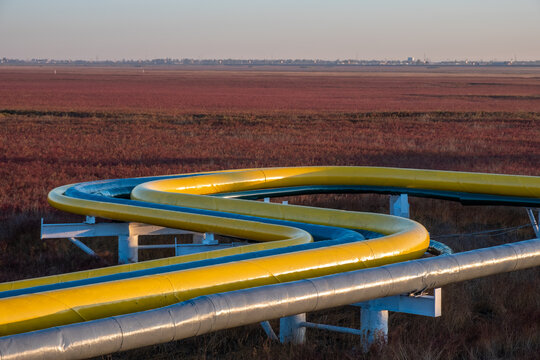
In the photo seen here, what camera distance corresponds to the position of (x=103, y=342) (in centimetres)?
332

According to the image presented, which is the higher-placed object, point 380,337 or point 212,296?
point 212,296

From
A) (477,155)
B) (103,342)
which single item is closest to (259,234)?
(103,342)

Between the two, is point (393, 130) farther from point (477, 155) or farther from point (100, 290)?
point (100, 290)

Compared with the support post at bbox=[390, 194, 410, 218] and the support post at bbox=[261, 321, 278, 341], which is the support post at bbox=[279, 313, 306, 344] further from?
the support post at bbox=[390, 194, 410, 218]

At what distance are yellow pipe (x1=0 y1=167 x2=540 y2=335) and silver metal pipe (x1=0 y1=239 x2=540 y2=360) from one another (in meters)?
0.53

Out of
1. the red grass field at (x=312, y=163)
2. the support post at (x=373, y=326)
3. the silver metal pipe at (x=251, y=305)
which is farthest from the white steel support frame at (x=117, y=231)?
the silver metal pipe at (x=251, y=305)

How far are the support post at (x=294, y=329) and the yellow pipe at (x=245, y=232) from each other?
518 millimetres

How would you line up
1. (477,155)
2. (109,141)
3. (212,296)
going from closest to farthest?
(212,296), (477,155), (109,141)

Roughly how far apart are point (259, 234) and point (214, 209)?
1.21m

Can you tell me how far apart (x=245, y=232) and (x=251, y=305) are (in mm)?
2464

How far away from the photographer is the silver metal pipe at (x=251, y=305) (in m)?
3.22

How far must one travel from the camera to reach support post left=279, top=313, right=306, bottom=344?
206 inches

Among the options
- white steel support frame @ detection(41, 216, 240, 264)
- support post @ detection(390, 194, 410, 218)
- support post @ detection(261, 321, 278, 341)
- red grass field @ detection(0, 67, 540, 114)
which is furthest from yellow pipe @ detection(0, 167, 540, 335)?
red grass field @ detection(0, 67, 540, 114)

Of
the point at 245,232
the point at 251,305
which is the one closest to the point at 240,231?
the point at 245,232
